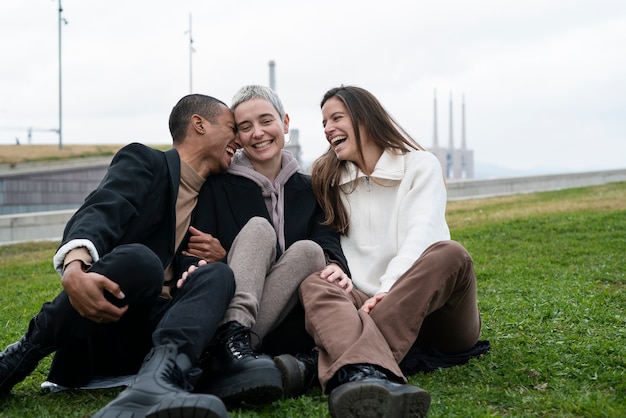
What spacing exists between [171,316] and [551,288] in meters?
4.08

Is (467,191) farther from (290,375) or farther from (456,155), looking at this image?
(456,155)

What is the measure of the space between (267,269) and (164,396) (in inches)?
45.8

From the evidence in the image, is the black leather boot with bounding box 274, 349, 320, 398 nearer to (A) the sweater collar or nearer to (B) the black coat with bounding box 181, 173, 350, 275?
(B) the black coat with bounding box 181, 173, 350, 275

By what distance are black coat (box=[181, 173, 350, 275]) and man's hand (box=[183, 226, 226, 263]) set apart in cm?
12

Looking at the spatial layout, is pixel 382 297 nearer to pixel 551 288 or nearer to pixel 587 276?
pixel 551 288

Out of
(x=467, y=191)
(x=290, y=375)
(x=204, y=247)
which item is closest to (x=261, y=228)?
(x=204, y=247)

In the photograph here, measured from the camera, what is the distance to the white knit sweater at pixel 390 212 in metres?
3.89

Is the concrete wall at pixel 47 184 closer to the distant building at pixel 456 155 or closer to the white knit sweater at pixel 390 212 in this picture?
the white knit sweater at pixel 390 212

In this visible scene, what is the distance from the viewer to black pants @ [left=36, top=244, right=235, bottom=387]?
9.32 ft

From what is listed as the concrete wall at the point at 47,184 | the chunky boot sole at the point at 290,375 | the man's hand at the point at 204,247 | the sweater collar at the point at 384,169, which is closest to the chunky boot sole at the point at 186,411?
the chunky boot sole at the point at 290,375

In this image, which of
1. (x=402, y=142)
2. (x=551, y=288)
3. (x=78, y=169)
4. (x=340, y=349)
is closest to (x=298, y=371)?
(x=340, y=349)

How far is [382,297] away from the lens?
3.49m

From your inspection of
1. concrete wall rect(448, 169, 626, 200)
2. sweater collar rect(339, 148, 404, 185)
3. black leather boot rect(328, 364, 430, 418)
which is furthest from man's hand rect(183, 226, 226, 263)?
concrete wall rect(448, 169, 626, 200)

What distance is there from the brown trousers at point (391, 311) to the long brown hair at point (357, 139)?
0.73 meters
